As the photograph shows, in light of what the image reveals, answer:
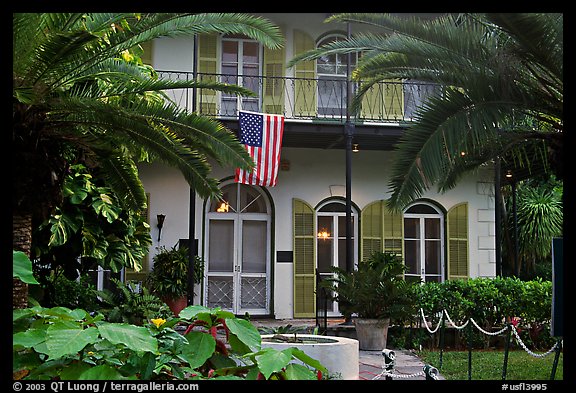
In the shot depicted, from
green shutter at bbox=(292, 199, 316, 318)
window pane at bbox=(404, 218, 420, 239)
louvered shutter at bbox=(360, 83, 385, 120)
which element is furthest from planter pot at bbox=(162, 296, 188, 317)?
louvered shutter at bbox=(360, 83, 385, 120)

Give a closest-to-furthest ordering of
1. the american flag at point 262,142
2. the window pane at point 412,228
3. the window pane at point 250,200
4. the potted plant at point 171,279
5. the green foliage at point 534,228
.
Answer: the american flag at point 262,142
the potted plant at point 171,279
the window pane at point 250,200
the window pane at point 412,228
the green foliage at point 534,228

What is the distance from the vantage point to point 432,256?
14625 mm

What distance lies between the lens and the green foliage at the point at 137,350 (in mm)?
2076

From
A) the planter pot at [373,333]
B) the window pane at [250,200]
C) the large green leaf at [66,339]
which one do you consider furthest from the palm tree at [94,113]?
the window pane at [250,200]

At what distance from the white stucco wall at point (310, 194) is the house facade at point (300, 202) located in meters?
0.02

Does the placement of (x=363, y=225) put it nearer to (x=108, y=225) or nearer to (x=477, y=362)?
(x=477, y=362)

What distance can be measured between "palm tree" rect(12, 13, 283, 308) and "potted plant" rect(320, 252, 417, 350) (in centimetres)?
443

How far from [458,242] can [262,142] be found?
544 cm

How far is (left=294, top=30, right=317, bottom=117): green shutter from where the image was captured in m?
13.9

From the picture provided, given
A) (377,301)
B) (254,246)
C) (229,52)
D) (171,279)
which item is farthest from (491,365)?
(229,52)

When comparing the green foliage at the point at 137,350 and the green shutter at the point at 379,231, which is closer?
the green foliage at the point at 137,350

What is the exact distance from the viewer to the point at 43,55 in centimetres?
530

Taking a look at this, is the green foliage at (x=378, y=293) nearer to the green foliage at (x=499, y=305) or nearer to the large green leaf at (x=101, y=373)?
the green foliage at (x=499, y=305)
